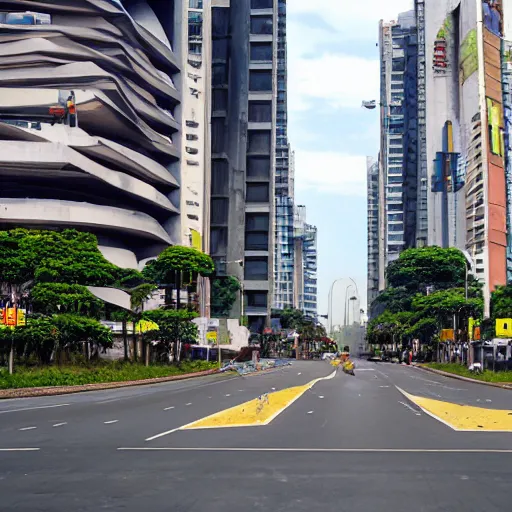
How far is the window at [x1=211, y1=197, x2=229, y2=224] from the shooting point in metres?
162

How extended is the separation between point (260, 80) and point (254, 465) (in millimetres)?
167480

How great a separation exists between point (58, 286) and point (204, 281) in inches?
2679

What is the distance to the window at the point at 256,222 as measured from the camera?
575 ft

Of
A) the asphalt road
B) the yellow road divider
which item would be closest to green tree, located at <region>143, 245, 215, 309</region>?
the yellow road divider

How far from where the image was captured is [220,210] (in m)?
163

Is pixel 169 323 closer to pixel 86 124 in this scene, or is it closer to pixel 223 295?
pixel 86 124

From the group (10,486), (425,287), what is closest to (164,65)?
(425,287)

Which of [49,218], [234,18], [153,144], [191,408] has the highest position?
[234,18]

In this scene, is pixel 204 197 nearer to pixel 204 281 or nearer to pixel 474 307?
pixel 204 281

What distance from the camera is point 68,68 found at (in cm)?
10644

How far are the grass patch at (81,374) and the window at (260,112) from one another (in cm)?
10554

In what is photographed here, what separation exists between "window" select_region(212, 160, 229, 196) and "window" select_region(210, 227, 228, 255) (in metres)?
6.76

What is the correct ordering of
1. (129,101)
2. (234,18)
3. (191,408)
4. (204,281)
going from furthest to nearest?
(234,18) → (204,281) → (129,101) → (191,408)

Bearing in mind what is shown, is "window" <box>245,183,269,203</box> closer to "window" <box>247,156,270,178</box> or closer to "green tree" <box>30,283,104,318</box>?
"window" <box>247,156,270,178</box>
